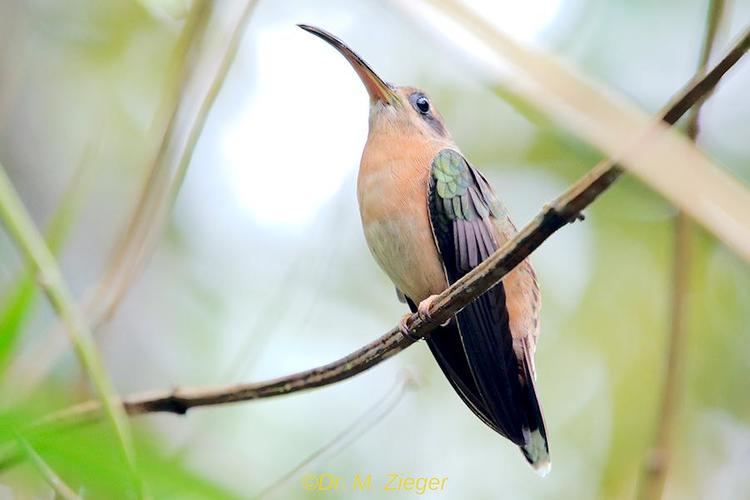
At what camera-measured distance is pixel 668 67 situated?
4043mm

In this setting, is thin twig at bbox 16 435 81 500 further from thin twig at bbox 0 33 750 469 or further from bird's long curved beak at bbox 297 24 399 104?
bird's long curved beak at bbox 297 24 399 104

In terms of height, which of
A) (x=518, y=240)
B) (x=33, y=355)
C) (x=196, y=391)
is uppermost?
(x=518, y=240)

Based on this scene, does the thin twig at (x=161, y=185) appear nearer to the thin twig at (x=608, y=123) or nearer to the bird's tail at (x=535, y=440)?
the thin twig at (x=608, y=123)

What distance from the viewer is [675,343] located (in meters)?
1.72

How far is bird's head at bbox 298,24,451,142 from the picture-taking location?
2957 mm

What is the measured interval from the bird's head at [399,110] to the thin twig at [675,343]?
128cm

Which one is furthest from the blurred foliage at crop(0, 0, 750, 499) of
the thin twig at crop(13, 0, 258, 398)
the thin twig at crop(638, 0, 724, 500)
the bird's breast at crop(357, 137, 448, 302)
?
the thin twig at crop(638, 0, 724, 500)

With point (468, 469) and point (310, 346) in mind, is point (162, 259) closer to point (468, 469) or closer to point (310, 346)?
point (310, 346)

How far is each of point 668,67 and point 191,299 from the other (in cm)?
261

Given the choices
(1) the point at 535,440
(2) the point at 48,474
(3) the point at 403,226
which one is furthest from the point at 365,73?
(2) the point at 48,474

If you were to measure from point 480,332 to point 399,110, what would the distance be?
1059mm

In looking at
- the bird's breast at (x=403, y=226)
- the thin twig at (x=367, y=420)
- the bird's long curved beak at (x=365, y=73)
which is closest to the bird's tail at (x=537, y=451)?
the thin twig at (x=367, y=420)

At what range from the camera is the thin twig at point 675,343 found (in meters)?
1.60

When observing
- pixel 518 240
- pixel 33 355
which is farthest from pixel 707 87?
pixel 33 355
